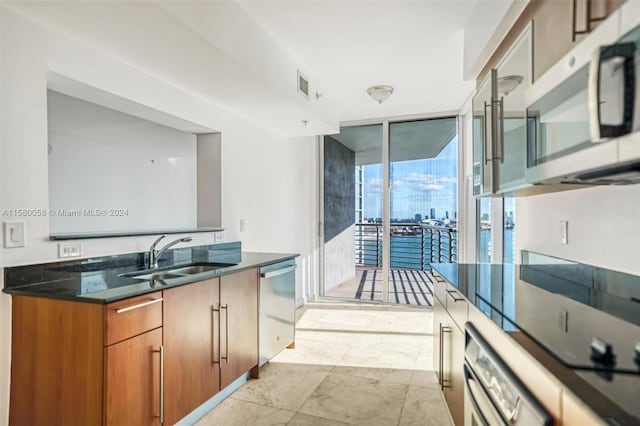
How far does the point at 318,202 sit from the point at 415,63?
8.64 ft

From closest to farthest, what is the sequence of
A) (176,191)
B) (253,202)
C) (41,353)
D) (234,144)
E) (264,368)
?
(41,353), (264,368), (234,144), (253,202), (176,191)

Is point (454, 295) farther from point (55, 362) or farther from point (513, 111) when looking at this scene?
point (55, 362)

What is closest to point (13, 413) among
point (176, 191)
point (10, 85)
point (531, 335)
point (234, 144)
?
point (10, 85)

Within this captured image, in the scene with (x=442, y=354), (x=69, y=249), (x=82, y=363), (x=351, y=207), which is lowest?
(x=442, y=354)

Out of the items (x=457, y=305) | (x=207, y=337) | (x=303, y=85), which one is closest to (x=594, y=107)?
(x=457, y=305)

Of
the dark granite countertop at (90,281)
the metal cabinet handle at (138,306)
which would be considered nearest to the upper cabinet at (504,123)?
the dark granite countertop at (90,281)

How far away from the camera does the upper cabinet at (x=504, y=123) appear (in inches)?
64.5

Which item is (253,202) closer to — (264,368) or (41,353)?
(264,368)

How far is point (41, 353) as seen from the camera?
5.44ft

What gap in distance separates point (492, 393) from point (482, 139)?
1499mm

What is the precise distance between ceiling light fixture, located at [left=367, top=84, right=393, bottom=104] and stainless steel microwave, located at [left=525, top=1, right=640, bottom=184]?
2.38 metres

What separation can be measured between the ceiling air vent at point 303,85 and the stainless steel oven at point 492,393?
91.1 inches

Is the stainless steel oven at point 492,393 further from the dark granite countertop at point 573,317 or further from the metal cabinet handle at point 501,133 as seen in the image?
the metal cabinet handle at point 501,133

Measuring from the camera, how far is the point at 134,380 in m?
1.68
